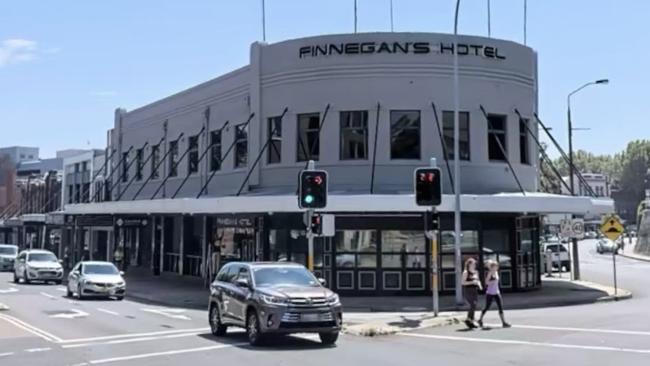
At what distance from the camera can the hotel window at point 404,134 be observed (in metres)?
29.5

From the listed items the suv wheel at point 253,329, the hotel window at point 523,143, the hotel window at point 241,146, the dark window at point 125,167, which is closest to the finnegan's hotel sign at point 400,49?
the hotel window at point 523,143

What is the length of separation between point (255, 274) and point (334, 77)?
1452 cm

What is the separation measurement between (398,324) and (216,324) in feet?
15.5

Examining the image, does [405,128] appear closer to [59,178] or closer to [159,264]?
[159,264]

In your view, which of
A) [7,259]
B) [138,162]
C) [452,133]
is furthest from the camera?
[7,259]

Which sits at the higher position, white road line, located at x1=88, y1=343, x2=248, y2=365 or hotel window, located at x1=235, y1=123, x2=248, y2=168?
hotel window, located at x1=235, y1=123, x2=248, y2=168

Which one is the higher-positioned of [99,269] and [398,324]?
[99,269]

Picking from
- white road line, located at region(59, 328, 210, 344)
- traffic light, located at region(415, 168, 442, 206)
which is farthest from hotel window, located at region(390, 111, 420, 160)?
white road line, located at region(59, 328, 210, 344)

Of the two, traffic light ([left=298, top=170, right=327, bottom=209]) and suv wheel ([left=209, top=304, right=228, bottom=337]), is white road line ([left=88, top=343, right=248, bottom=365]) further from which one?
traffic light ([left=298, top=170, right=327, bottom=209])

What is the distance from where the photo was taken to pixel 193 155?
39031mm

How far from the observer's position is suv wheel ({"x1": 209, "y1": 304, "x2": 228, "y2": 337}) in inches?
691

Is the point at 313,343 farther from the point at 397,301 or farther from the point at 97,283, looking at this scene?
the point at 97,283

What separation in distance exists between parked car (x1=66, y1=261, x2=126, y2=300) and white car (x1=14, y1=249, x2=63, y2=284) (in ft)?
33.1

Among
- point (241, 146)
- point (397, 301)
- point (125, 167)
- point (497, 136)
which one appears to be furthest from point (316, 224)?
point (125, 167)
